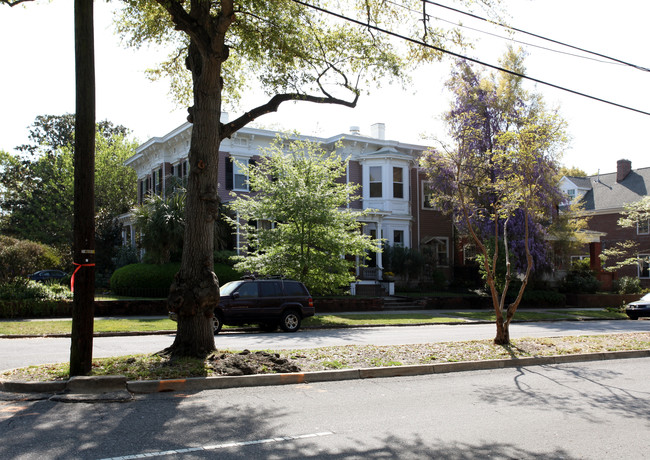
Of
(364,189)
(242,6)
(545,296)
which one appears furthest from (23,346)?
(545,296)

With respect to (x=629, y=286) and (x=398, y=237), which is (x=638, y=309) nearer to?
(x=629, y=286)

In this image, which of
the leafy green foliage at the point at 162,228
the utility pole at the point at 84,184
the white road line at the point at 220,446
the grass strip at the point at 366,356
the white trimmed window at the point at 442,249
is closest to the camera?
the white road line at the point at 220,446

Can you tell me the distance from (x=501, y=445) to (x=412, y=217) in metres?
29.3

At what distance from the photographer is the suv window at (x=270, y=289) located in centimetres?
1803

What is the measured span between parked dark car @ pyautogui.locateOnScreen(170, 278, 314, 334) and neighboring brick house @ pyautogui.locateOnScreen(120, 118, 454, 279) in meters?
12.2

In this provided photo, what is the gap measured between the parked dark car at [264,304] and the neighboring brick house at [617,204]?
2860 cm

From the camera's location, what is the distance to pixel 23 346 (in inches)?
524

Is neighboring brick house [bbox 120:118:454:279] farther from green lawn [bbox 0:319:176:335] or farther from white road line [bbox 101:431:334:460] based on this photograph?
white road line [bbox 101:431:334:460]

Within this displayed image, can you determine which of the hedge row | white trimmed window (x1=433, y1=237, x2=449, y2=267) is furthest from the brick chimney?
the hedge row

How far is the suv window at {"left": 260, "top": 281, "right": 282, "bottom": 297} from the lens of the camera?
1803cm

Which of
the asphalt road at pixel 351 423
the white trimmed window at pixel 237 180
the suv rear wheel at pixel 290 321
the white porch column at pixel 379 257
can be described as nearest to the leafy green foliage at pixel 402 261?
the white porch column at pixel 379 257

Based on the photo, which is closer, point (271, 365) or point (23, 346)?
point (271, 365)

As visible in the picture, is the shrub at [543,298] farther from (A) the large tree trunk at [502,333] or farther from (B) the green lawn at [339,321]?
(A) the large tree trunk at [502,333]

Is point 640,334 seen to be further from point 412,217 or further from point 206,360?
A: point 412,217
